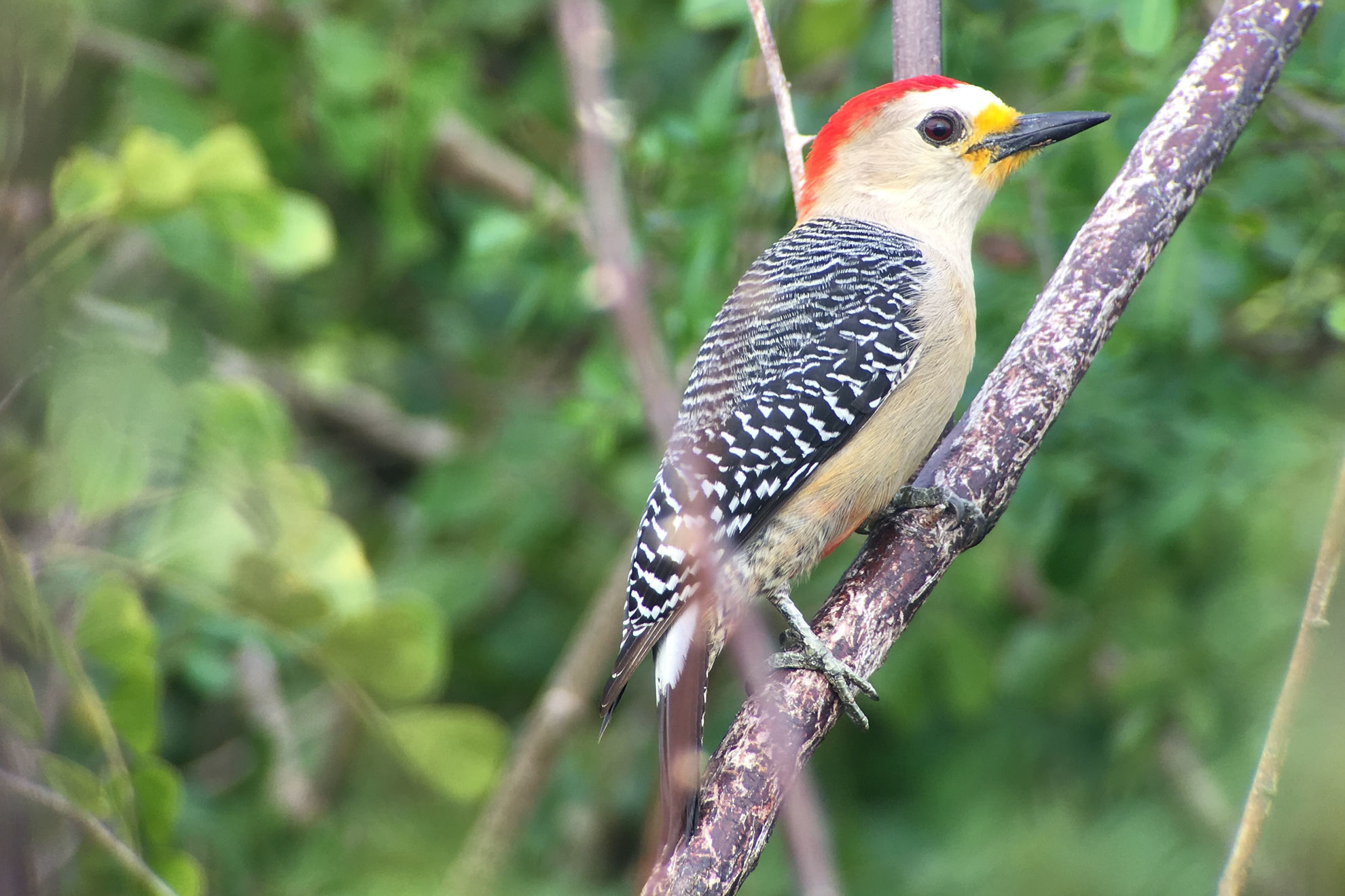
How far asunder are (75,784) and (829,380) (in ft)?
7.12

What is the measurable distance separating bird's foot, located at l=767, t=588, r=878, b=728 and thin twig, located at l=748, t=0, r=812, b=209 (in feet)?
4.42

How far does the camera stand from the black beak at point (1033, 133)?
3.66 metres

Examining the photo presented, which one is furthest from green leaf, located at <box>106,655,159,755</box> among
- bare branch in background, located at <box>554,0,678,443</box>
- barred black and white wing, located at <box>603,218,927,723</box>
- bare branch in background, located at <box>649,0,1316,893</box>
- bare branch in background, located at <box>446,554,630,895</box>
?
bare branch in background, located at <box>554,0,678,443</box>

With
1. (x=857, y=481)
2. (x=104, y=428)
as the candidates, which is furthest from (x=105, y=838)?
(x=857, y=481)

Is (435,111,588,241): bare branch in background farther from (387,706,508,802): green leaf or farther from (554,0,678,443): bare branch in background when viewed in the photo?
(554,0,678,443): bare branch in background

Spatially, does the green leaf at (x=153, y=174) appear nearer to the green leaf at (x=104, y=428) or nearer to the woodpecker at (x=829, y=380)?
the green leaf at (x=104, y=428)

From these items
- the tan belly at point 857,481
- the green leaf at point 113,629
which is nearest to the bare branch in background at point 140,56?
the green leaf at point 113,629

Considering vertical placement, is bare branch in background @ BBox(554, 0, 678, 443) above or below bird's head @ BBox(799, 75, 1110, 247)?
above

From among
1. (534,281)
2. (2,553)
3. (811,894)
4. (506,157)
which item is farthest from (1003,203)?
(811,894)

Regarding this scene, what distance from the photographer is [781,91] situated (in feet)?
10.8

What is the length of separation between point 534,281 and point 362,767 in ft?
8.09

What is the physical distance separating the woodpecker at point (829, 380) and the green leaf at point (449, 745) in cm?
32

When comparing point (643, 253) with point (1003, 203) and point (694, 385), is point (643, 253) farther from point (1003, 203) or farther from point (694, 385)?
point (1003, 203)

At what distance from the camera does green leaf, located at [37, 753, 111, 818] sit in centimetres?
277
